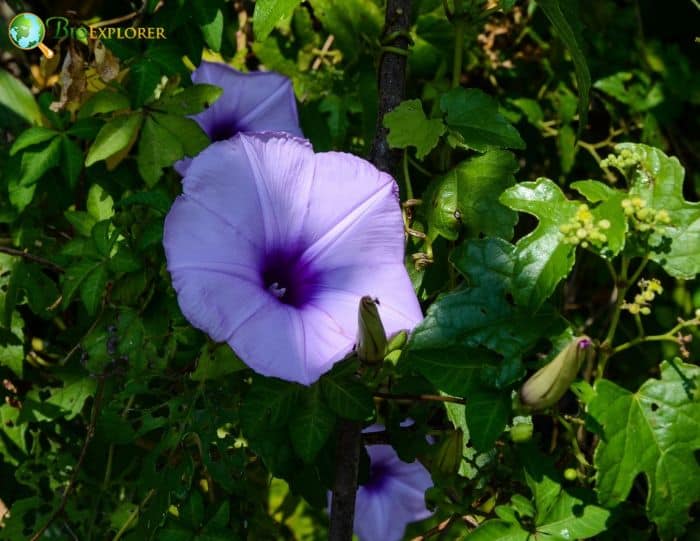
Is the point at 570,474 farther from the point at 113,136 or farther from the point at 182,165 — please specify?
the point at 113,136

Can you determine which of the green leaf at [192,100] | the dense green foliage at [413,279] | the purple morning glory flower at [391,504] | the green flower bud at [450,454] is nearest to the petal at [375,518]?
the purple morning glory flower at [391,504]

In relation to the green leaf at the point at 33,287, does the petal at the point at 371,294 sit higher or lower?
higher

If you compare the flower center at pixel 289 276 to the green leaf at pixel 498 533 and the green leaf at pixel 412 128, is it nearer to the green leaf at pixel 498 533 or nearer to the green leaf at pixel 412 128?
the green leaf at pixel 412 128

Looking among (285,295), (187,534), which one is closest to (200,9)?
(285,295)

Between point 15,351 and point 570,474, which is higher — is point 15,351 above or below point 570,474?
below

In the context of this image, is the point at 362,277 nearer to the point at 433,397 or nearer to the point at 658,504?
the point at 433,397

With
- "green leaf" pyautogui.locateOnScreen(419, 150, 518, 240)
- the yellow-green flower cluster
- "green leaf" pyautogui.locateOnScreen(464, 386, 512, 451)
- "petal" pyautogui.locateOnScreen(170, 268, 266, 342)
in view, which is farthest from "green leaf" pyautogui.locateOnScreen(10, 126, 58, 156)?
the yellow-green flower cluster

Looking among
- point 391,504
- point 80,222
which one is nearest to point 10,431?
point 80,222
